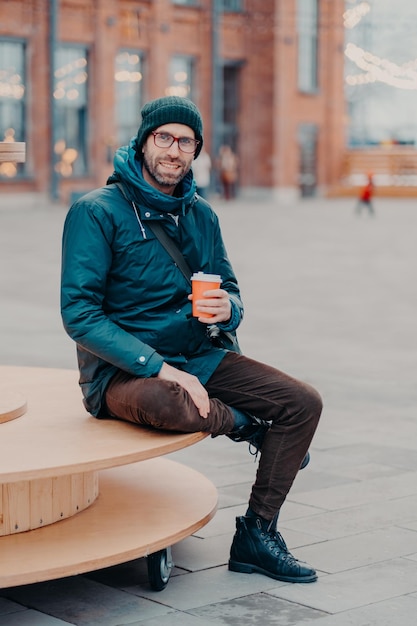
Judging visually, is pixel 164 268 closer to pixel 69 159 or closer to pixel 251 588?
pixel 251 588

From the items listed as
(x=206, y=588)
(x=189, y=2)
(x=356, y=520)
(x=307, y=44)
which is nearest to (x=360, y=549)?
(x=356, y=520)

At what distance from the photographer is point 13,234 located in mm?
24594

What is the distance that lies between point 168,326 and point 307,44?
4217 centimetres

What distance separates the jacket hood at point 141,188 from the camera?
4.60 meters

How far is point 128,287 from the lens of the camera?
4.62m

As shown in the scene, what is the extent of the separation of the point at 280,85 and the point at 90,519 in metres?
39.9

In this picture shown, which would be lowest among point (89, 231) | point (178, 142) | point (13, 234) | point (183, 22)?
point (13, 234)

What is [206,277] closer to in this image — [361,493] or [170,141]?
[170,141]

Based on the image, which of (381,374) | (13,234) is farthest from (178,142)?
(13,234)

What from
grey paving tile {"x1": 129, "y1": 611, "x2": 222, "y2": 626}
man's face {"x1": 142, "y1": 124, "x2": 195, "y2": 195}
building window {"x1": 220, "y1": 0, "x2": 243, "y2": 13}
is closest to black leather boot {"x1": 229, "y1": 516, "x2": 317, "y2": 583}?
grey paving tile {"x1": 129, "y1": 611, "x2": 222, "y2": 626}

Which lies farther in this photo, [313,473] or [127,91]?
[127,91]

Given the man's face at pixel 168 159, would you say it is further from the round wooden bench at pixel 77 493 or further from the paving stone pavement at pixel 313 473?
the paving stone pavement at pixel 313 473

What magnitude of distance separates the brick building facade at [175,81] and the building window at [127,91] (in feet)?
0.13

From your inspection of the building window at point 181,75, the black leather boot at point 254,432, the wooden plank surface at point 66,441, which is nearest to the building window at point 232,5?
the building window at point 181,75
